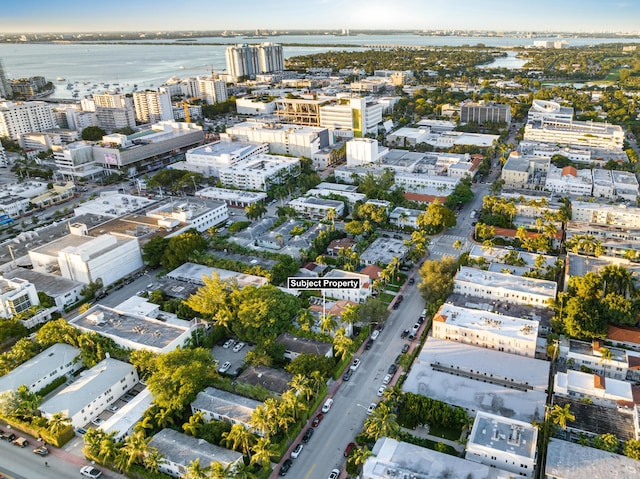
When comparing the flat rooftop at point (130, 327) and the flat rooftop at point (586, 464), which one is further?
the flat rooftop at point (130, 327)

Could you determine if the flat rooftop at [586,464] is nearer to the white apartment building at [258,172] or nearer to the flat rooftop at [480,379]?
the flat rooftop at [480,379]

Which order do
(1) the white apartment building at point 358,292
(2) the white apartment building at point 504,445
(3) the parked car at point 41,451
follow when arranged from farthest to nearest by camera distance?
(1) the white apartment building at point 358,292, (3) the parked car at point 41,451, (2) the white apartment building at point 504,445

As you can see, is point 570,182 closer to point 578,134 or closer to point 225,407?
point 578,134

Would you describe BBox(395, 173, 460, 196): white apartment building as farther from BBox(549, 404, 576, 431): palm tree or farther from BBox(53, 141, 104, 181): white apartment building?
BBox(53, 141, 104, 181): white apartment building

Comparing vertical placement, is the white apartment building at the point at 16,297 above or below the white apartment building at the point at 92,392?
above

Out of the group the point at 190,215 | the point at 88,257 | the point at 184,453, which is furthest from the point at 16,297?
the point at 184,453

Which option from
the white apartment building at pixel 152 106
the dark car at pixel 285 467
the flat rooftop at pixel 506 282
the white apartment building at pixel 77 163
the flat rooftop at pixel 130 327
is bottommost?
the dark car at pixel 285 467

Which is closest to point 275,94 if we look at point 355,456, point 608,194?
point 608,194

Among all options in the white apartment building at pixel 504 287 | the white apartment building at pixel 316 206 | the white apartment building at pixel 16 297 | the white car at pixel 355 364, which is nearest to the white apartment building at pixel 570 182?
the white apartment building at pixel 504 287
